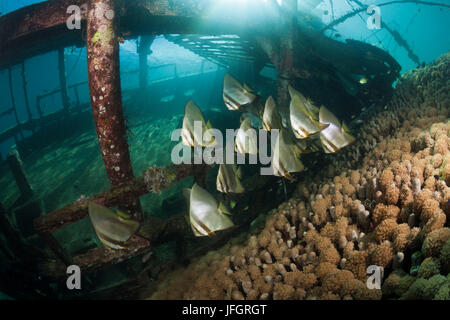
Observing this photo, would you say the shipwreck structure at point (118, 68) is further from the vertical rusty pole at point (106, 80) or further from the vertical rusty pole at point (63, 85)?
the vertical rusty pole at point (63, 85)

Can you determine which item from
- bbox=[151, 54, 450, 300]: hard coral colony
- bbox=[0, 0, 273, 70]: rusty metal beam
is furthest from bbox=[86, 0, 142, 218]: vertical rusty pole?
bbox=[151, 54, 450, 300]: hard coral colony

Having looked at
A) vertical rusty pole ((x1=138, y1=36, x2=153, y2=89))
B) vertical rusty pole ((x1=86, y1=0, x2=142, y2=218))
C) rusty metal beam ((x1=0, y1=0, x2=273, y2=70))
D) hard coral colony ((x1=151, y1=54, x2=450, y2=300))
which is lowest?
hard coral colony ((x1=151, y1=54, x2=450, y2=300))

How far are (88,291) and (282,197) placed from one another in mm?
4339

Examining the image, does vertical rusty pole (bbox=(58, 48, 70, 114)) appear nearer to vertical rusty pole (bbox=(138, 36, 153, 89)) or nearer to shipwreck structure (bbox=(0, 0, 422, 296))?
vertical rusty pole (bbox=(138, 36, 153, 89))

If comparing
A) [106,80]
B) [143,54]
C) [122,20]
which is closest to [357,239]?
[106,80]

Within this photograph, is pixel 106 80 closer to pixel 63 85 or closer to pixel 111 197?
pixel 111 197

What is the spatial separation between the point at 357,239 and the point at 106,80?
3.82 m

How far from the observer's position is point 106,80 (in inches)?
126

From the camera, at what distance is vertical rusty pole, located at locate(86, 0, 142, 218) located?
3.21 metres

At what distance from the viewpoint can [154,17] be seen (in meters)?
4.45

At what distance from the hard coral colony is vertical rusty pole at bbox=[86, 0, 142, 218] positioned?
7.15 ft

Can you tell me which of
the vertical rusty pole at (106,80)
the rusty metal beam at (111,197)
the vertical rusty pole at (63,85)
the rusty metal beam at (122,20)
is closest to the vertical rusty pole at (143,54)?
the vertical rusty pole at (63,85)

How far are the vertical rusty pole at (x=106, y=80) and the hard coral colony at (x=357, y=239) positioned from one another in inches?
85.8

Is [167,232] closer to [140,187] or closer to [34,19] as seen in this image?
[140,187]
